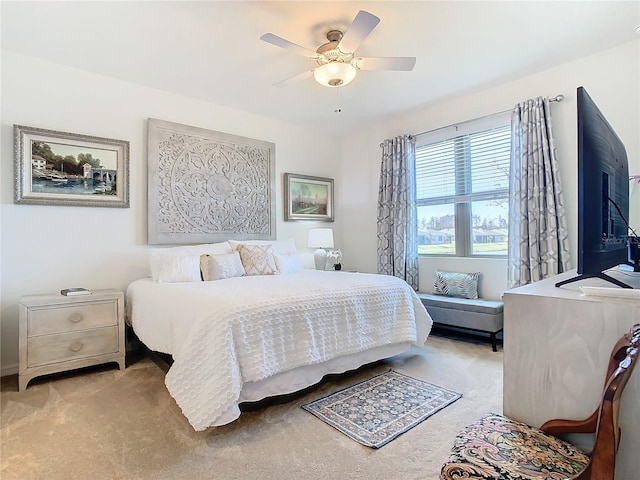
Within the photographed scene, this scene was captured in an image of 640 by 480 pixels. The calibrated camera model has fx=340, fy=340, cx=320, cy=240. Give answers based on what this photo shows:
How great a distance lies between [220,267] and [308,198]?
2.10 m

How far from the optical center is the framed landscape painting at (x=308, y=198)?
4.79m

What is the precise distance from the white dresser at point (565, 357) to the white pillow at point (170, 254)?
2.84 metres

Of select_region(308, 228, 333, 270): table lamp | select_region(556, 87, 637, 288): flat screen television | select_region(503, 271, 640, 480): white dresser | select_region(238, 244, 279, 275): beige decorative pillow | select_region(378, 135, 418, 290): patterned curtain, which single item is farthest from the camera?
select_region(308, 228, 333, 270): table lamp

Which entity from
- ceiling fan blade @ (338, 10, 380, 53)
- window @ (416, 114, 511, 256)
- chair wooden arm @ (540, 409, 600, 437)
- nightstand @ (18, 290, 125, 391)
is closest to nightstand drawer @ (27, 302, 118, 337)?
nightstand @ (18, 290, 125, 391)

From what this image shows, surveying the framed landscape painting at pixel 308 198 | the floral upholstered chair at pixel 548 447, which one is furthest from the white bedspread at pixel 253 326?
the framed landscape painting at pixel 308 198

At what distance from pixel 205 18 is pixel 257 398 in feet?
8.68

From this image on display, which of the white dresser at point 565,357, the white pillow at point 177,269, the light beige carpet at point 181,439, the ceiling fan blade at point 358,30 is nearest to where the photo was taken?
the white dresser at point 565,357

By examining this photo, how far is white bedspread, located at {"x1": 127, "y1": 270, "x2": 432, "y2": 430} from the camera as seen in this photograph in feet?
6.07

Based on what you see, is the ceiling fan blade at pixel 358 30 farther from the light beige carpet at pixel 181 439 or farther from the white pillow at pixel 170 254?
the light beige carpet at pixel 181 439

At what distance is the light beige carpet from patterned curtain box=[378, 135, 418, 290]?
6.47ft

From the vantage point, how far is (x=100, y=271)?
131 inches

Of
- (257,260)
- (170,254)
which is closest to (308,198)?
(257,260)

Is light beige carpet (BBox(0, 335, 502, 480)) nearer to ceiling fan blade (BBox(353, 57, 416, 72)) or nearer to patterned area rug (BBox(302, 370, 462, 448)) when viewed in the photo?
patterned area rug (BBox(302, 370, 462, 448))

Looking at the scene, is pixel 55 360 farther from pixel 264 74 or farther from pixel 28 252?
pixel 264 74
